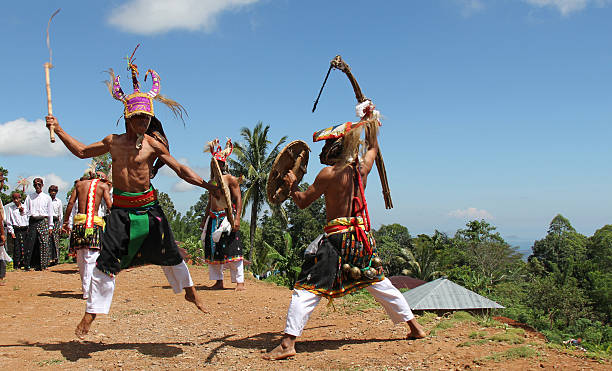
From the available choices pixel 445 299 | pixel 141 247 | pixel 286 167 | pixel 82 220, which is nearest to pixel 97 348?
pixel 141 247

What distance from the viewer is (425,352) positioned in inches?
183

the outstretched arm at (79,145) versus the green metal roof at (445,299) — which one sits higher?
the outstretched arm at (79,145)

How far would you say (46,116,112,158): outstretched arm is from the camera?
4.90 m

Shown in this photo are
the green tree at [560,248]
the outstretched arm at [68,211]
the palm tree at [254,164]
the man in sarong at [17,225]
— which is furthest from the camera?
the green tree at [560,248]

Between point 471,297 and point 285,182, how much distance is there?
3.47 m

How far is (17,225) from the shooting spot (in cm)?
1184

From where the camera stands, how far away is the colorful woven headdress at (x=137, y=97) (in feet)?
16.3

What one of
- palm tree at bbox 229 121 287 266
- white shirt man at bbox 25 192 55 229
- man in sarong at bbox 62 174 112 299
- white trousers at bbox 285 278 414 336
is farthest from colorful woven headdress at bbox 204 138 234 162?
palm tree at bbox 229 121 287 266

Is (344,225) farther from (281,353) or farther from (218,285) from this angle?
(218,285)

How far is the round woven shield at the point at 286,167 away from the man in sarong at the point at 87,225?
406 cm

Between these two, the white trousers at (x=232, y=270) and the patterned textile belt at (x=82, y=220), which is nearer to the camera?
the patterned textile belt at (x=82, y=220)

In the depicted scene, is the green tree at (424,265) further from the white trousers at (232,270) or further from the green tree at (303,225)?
the white trousers at (232,270)

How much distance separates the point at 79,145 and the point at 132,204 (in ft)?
2.50

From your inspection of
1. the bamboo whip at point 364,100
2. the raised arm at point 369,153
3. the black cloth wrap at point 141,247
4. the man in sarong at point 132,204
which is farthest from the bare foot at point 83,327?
the bamboo whip at point 364,100
